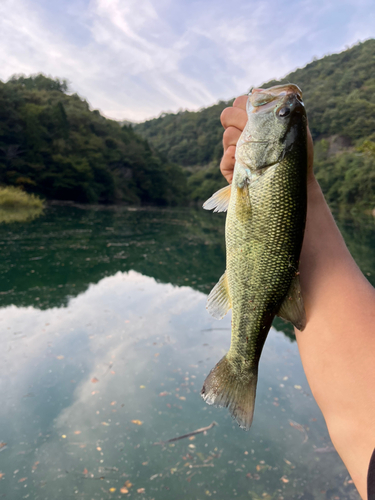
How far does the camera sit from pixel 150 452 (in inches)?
129

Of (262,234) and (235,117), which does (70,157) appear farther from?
(262,234)

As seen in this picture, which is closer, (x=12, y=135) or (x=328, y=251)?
(x=328, y=251)

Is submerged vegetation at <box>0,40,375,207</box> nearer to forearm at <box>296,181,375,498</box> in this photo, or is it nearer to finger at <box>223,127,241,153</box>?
finger at <box>223,127,241,153</box>

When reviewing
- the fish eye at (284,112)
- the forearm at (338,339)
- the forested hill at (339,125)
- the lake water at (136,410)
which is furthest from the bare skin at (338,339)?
the forested hill at (339,125)

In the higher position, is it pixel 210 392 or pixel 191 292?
pixel 210 392

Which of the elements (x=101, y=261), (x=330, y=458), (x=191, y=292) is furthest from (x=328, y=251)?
(x=101, y=261)

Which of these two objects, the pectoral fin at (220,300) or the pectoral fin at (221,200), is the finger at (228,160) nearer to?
the pectoral fin at (221,200)

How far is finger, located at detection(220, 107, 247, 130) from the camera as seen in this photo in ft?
5.04

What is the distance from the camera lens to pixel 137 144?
53.7 m

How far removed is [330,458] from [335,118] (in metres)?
68.2

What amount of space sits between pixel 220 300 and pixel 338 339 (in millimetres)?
503

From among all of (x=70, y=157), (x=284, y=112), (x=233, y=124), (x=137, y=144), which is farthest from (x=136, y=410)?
(x=137, y=144)

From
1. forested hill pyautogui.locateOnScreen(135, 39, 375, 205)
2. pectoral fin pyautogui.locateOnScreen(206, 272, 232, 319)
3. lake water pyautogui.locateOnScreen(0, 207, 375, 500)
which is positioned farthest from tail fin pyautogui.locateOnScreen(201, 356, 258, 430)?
forested hill pyautogui.locateOnScreen(135, 39, 375, 205)

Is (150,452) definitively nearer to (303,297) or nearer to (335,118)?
(303,297)
